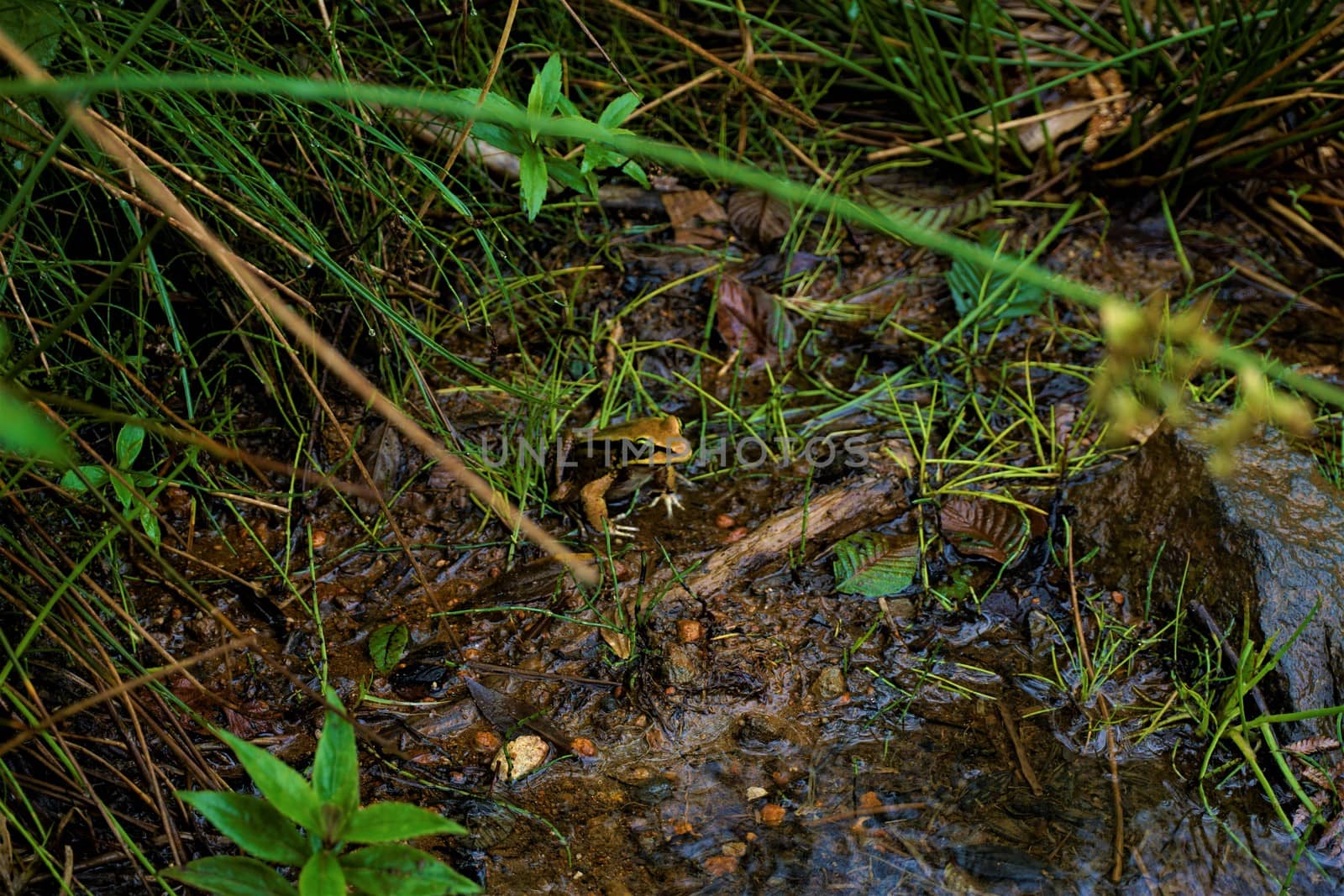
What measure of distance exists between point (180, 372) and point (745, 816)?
135 centimetres

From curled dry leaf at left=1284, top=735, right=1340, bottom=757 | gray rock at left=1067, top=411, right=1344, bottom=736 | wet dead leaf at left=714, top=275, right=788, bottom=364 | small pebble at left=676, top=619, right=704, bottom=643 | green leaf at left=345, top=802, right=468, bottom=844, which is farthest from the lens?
wet dead leaf at left=714, top=275, right=788, bottom=364

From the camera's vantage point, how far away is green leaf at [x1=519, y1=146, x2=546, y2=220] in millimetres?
1722

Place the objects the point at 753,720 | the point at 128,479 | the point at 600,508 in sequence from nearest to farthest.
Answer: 1. the point at 128,479
2. the point at 753,720
3. the point at 600,508

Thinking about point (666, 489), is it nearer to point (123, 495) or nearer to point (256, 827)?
point (123, 495)

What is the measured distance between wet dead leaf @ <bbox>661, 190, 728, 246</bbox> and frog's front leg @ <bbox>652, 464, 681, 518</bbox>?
2.55 ft

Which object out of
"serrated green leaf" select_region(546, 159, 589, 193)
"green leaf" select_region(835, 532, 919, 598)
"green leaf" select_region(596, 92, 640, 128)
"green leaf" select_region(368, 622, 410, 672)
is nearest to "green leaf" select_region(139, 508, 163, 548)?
"green leaf" select_region(368, 622, 410, 672)

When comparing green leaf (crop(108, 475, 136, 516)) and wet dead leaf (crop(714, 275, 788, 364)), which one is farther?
Answer: wet dead leaf (crop(714, 275, 788, 364))

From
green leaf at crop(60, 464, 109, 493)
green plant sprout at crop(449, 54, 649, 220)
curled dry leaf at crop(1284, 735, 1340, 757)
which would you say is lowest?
curled dry leaf at crop(1284, 735, 1340, 757)

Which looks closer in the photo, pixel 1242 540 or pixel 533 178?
pixel 533 178

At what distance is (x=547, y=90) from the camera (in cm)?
175

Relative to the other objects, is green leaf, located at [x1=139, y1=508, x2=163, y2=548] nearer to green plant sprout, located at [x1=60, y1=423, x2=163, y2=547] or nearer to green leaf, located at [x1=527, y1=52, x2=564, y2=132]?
green plant sprout, located at [x1=60, y1=423, x2=163, y2=547]

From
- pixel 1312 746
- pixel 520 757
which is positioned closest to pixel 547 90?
pixel 520 757

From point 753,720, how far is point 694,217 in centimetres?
149

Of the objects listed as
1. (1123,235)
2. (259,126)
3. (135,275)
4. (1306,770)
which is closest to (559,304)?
(259,126)
